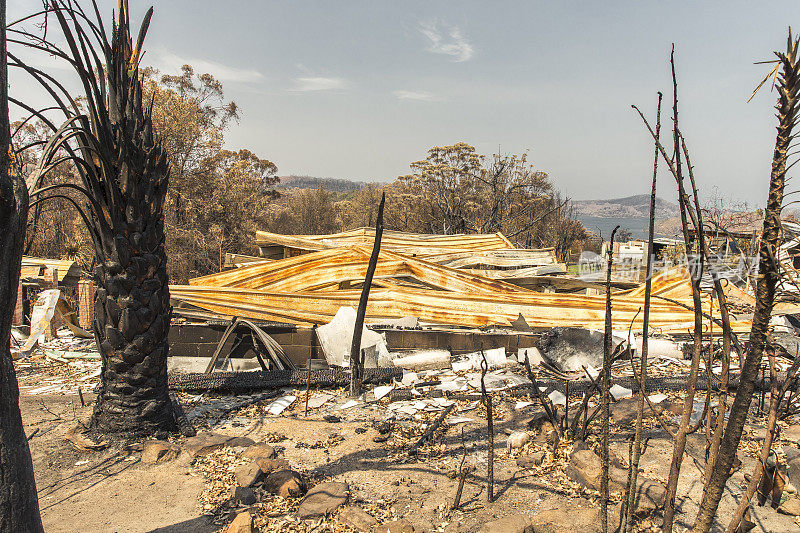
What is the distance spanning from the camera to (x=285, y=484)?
354 cm

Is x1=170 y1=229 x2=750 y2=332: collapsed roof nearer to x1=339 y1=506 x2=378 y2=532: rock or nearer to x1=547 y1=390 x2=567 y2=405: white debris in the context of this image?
x1=547 y1=390 x2=567 y2=405: white debris

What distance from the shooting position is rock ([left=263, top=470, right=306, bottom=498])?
3.50 metres

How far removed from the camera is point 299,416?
5.28 m

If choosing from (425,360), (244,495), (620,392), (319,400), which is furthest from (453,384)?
(244,495)

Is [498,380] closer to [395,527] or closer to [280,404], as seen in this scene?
[280,404]

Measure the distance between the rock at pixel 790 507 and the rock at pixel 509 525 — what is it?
1741 mm

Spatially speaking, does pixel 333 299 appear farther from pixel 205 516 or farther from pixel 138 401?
pixel 205 516

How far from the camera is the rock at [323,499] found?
3.30 m

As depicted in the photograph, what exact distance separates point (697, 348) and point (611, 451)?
279 cm

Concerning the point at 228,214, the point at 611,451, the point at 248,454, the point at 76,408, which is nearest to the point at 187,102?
the point at 228,214

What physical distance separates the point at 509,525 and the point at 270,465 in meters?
1.81

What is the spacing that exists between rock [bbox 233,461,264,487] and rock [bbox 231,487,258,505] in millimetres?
69

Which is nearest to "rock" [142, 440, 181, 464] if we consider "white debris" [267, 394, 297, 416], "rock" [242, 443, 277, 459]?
"rock" [242, 443, 277, 459]

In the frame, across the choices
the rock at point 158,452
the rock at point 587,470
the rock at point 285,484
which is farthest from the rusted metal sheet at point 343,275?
the rock at point 285,484
